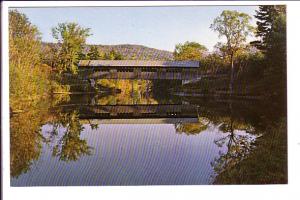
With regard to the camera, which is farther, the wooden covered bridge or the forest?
the wooden covered bridge

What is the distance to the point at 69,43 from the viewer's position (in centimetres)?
516

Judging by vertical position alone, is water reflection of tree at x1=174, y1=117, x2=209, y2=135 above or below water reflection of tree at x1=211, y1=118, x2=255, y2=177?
above

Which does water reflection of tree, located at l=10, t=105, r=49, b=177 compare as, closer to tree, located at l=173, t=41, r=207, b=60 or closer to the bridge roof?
the bridge roof

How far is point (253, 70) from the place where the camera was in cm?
513

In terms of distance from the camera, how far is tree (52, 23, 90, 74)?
4.90 meters

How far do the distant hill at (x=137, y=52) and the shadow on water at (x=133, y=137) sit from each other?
22.1 inches

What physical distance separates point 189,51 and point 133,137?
107 cm

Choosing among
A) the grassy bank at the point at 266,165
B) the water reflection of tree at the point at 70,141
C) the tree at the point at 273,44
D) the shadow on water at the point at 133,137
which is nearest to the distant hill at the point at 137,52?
the shadow on water at the point at 133,137

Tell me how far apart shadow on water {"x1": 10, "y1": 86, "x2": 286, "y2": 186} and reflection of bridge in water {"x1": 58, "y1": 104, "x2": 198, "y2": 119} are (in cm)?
1

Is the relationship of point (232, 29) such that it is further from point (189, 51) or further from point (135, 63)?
point (135, 63)

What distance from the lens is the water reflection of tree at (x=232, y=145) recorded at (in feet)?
16.0

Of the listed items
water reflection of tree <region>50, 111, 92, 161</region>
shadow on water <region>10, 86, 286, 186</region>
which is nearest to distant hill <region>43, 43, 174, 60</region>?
shadow on water <region>10, 86, 286, 186</region>

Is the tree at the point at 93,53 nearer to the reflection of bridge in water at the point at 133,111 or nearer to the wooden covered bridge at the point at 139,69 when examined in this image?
the wooden covered bridge at the point at 139,69
